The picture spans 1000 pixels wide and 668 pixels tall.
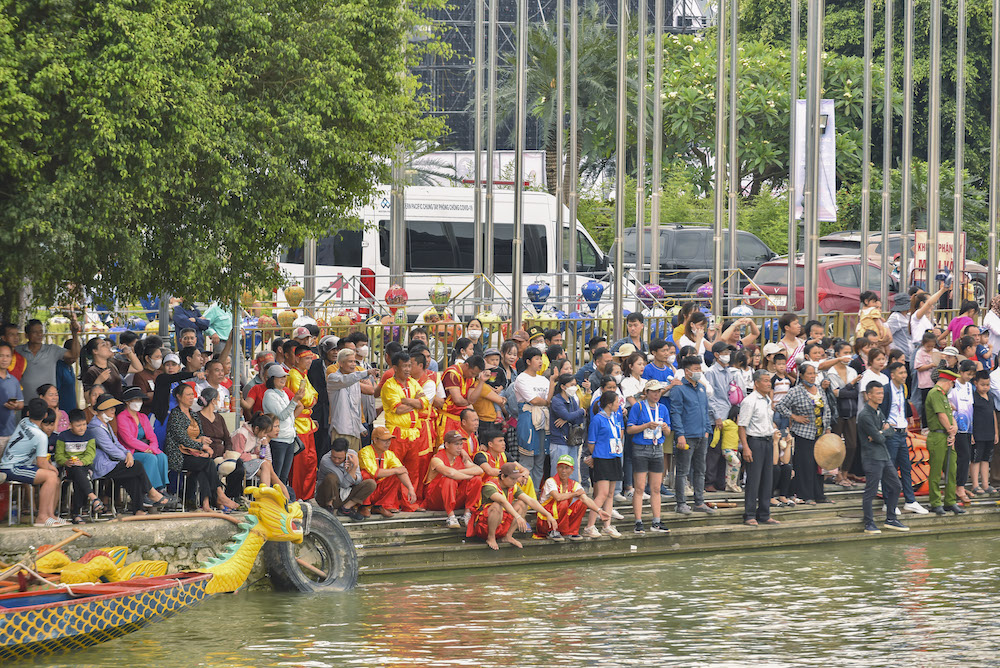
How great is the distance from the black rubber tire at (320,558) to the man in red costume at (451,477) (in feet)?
4.56

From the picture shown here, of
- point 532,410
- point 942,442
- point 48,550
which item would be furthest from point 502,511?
point 942,442

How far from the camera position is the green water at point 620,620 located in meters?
11.1

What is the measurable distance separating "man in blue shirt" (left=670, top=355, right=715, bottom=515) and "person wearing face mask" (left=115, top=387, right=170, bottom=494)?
17.4 feet

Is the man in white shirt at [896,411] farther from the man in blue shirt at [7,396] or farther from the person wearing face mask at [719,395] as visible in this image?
the man in blue shirt at [7,396]

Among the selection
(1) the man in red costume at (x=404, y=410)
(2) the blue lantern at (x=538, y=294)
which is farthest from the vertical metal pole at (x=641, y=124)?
(1) the man in red costume at (x=404, y=410)

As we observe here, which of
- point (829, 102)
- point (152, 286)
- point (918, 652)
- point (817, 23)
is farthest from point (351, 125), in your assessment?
point (829, 102)

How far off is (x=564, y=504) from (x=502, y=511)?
0.69 meters

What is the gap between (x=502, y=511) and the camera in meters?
14.6

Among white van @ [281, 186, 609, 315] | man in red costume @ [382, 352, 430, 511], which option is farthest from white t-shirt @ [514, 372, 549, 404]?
white van @ [281, 186, 609, 315]

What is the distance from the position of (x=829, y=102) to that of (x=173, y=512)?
16.9 metres

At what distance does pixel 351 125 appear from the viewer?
1505 centimetres

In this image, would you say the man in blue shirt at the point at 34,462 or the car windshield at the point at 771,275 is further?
the car windshield at the point at 771,275

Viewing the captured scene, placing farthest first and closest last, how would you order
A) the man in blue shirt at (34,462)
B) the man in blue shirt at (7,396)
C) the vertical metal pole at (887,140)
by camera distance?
the vertical metal pole at (887,140) → the man in blue shirt at (7,396) → the man in blue shirt at (34,462)

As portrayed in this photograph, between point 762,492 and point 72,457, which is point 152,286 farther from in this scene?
point 762,492
